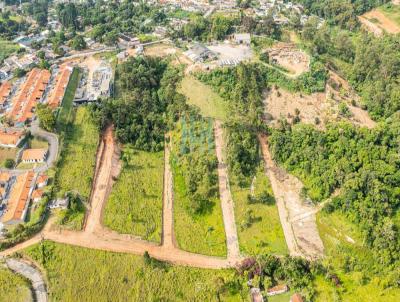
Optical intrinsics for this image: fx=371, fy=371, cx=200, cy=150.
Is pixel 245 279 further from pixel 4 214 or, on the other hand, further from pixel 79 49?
pixel 79 49

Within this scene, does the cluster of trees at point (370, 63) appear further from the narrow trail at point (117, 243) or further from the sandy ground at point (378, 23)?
the narrow trail at point (117, 243)

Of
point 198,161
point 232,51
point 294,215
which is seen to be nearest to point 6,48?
point 232,51

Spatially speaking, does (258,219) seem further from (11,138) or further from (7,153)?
(11,138)

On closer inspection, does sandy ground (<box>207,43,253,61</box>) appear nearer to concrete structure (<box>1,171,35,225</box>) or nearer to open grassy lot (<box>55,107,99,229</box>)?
open grassy lot (<box>55,107,99,229</box>)

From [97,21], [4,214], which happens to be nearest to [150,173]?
[4,214]

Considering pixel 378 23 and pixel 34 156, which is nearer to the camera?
pixel 34 156

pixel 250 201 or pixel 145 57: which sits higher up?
pixel 145 57
